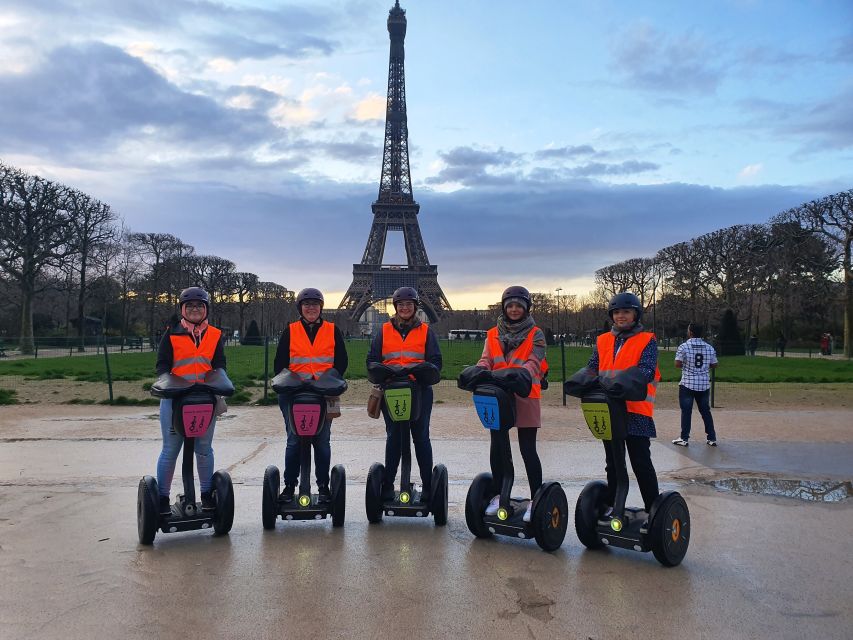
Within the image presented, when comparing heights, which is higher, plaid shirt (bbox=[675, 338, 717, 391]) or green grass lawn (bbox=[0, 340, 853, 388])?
plaid shirt (bbox=[675, 338, 717, 391])

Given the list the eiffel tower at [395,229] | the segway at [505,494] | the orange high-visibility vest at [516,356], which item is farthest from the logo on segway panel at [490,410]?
the eiffel tower at [395,229]

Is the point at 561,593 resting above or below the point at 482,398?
below

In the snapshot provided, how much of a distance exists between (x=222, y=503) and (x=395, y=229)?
71378 mm

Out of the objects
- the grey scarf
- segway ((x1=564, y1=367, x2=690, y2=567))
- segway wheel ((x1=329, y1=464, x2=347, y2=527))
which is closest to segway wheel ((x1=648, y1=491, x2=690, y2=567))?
segway ((x1=564, y1=367, x2=690, y2=567))

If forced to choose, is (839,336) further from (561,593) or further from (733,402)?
(561,593)

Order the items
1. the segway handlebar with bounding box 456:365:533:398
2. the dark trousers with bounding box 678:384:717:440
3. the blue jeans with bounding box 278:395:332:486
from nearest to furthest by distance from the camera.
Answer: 1. the segway handlebar with bounding box 456:365:533:398
2. the blue jeans with bounding box 278:395:332:486
3. the dark trousers with bounding box 678:384:717:440

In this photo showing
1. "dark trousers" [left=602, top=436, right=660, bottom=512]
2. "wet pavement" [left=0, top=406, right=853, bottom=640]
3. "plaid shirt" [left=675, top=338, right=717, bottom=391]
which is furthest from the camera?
"plaid shirt" [left=675, top=338, right=717, bottom=391]

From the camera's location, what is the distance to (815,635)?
11.3 ft

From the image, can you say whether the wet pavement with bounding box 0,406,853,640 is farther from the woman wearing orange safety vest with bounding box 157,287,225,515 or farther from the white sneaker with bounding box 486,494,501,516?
the woman wearing orange safety vest with bounding box 157,287,225,515

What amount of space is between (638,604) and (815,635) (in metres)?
0.87

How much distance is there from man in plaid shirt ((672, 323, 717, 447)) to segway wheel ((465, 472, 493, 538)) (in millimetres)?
5156

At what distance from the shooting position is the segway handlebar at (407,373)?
5223 millimetres

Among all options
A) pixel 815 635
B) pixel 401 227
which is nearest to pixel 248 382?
pixel 815 635

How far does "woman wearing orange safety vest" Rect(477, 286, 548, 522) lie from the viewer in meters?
4.90
